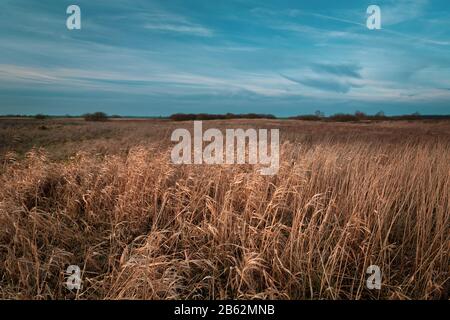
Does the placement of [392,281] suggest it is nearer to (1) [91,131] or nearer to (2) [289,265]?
(2) [289,265]

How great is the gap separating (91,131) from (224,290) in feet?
96.0

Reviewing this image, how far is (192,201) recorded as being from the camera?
492 centimetres

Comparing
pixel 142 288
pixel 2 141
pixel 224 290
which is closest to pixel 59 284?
pixel 142 288

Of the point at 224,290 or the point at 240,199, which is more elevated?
the point at 240,199

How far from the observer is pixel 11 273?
3.42 m

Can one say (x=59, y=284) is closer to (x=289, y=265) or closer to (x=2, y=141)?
(x=289, y=265)

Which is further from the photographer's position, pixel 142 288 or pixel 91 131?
pixel 91 131

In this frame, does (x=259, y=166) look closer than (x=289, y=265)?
No

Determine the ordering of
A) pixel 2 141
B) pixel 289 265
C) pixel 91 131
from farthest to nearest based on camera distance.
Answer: pixel 91 131
pixel 2 141
pixel 289 265
